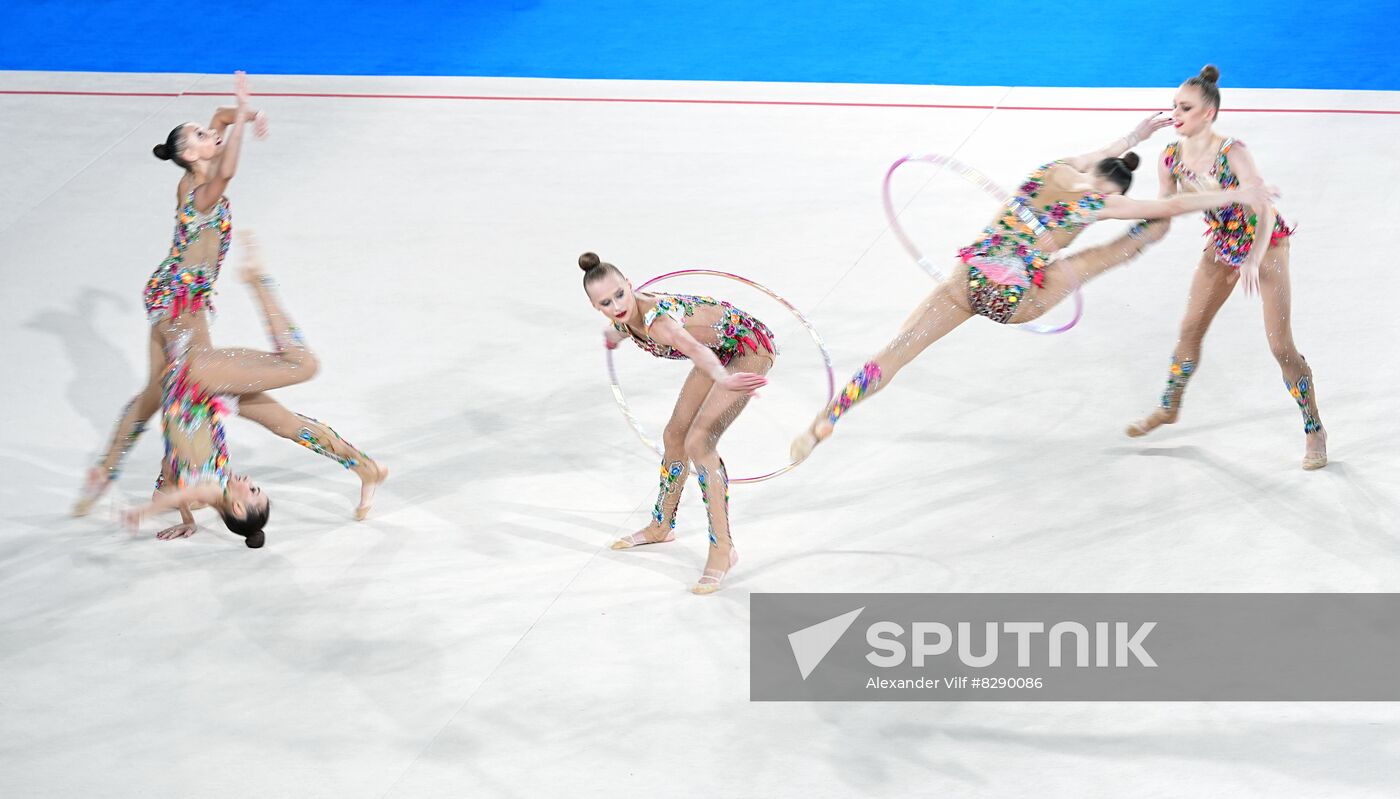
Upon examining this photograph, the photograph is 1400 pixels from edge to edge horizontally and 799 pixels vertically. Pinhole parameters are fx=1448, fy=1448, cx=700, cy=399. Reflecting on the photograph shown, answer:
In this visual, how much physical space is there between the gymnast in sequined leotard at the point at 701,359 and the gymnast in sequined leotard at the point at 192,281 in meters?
1.29

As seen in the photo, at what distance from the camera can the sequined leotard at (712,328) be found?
180 inches

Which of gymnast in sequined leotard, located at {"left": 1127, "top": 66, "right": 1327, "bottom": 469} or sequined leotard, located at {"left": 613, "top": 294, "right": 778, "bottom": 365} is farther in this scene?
gymnast in sequined leotard, located at {"left": 1127, "top": 66, "right": 1327, "bottom": 469}

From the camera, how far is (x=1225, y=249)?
5137mm

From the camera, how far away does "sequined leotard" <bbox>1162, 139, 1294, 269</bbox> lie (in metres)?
4.95

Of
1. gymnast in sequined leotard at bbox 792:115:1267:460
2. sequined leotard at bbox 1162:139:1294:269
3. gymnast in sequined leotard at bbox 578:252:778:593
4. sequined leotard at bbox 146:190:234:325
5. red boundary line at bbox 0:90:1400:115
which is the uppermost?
red boundary line at bbox 0:90:1400:115

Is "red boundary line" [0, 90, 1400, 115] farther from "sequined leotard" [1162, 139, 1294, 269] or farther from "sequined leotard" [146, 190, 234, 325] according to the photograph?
"sequined leotard" [146, 190, 234, 325]

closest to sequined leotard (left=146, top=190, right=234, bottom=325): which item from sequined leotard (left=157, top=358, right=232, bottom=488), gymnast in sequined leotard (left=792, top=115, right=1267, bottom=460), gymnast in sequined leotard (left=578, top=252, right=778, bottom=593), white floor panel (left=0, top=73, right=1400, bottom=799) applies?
sequined leotard (left=157, top=358, right=232, bottom=488)

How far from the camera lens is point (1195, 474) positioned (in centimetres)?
535

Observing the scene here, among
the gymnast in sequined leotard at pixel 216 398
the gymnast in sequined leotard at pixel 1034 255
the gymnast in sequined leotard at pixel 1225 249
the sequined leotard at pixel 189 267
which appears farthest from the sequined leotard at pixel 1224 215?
the sequined leotard at pixel 189 267

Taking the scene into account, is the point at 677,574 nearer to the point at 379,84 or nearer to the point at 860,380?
the point at 860,380

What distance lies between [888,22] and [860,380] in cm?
565

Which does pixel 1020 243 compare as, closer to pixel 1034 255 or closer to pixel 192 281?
pixel 1034 255

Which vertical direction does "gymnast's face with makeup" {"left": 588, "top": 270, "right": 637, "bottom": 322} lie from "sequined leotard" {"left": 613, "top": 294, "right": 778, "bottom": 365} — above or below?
below

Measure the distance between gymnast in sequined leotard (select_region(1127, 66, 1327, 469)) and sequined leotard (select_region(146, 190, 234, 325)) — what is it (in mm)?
3368
